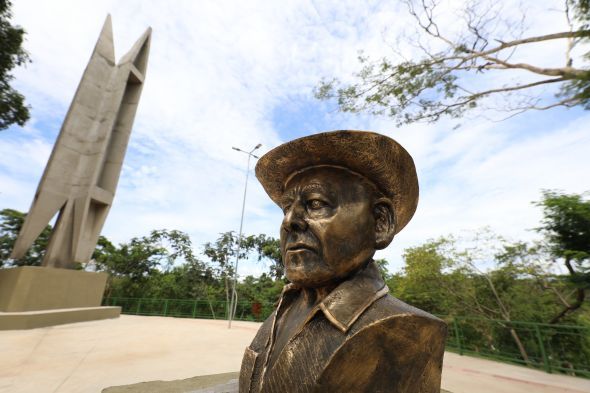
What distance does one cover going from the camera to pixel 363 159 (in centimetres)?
151

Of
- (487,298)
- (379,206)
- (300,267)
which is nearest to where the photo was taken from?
(300,267)

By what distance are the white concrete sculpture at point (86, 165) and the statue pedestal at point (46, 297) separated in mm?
1167

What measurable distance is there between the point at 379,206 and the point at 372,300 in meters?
0.53

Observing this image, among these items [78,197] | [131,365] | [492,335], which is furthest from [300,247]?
[78,197]

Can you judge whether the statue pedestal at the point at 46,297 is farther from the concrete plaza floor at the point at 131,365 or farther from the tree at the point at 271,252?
the tree at the point at 271,252

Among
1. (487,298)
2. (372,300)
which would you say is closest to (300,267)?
(372,300)

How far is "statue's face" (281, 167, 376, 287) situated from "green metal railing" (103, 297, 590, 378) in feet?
24.4

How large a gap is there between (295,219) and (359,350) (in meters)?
0.68

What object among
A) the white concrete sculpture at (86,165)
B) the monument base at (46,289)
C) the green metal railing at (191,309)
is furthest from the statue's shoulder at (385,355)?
the green metal railing at (191,309)

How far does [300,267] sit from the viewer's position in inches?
57.9

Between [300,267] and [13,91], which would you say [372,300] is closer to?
[300,267]

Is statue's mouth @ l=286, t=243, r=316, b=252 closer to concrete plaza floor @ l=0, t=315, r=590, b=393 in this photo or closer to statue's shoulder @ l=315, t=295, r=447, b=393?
statue's shoulder @ l=315, t=295, r=447, b=393

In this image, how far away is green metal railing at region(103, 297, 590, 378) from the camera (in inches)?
293

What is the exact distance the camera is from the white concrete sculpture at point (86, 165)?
38.3ft
